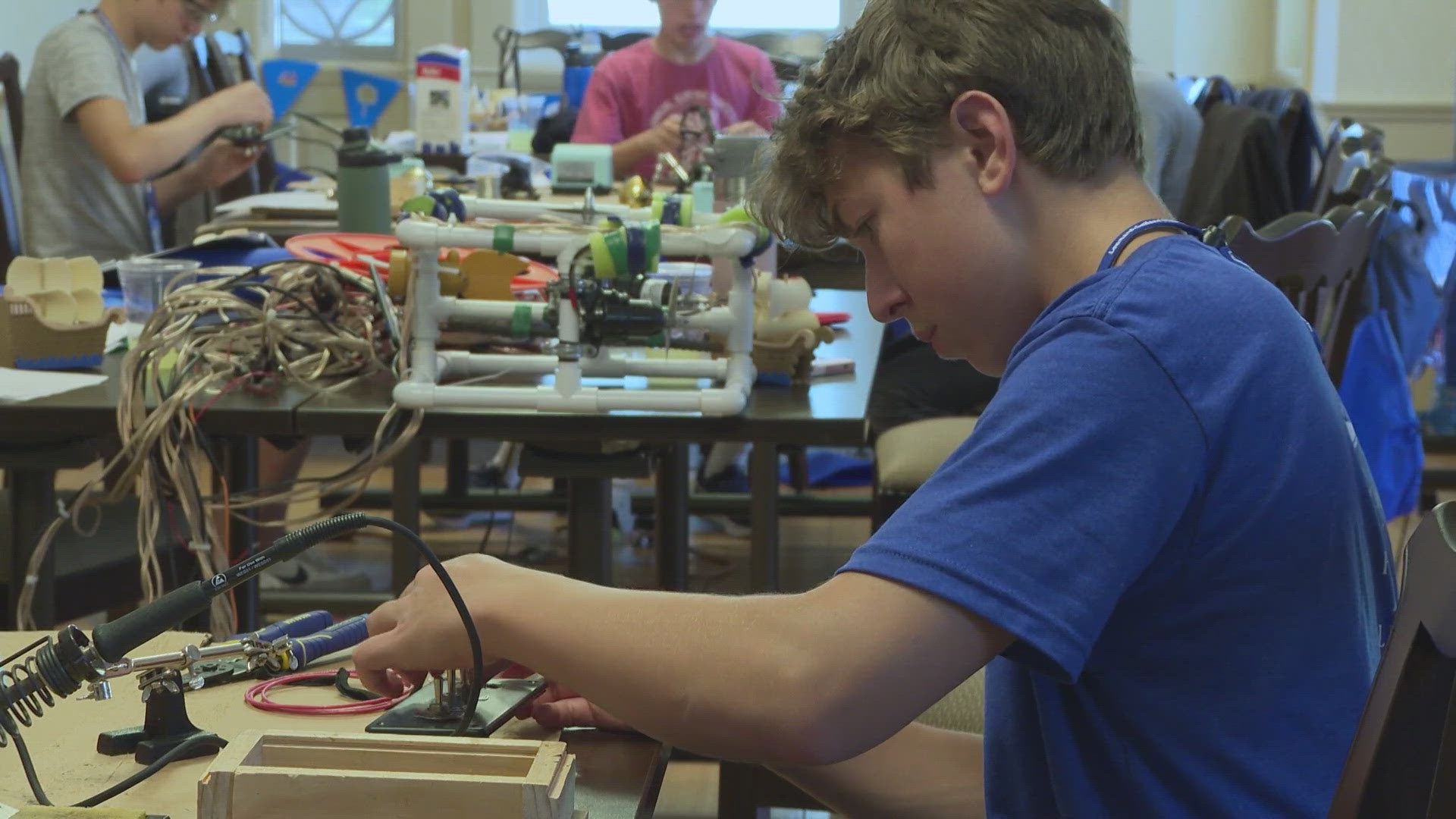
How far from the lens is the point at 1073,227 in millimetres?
866

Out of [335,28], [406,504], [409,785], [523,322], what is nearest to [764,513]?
[406,504]

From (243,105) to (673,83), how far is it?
4.09 feet

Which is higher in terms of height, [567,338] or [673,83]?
[673,83]

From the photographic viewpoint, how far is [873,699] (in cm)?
75

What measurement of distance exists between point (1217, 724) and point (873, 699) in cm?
19

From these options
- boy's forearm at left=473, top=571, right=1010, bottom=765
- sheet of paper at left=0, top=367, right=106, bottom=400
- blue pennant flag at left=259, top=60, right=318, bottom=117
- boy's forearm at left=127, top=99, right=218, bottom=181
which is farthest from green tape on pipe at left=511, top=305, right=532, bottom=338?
blue pennant flag at left=259, top=60, right=318, bottom=117

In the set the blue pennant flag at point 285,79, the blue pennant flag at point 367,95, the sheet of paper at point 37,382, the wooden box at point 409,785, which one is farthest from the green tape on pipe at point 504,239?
the blue pennant flag at point 285,79

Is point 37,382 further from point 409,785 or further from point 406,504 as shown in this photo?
point 409,785

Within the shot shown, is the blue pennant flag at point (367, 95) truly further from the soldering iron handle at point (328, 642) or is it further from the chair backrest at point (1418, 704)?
the chair backrest at point (1418, 704)

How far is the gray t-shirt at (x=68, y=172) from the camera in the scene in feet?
10.1

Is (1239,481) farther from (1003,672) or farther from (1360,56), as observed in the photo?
(1360,56)

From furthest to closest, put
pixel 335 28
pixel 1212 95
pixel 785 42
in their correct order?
1. pixel 335 28
2. pixel 785 42
3. pixel 1212 95

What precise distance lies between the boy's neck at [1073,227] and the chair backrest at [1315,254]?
913 mm

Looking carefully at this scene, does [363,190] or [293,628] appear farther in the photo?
[363,190]
